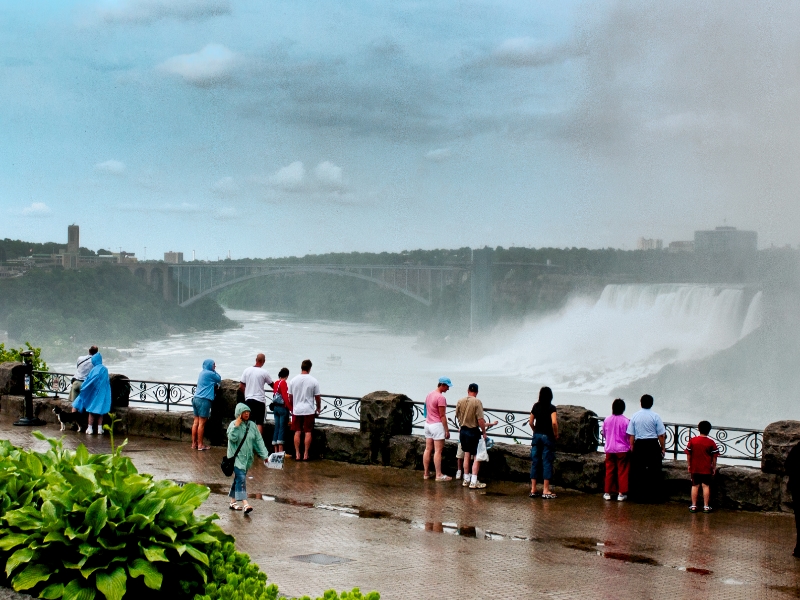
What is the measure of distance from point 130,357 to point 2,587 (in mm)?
Result: 86976

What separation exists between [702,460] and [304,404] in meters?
5.43

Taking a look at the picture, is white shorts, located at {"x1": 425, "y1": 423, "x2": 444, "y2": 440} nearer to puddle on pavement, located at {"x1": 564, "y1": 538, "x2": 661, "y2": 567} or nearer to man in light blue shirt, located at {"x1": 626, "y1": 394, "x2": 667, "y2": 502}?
man in light blue shirt, located at {"x1": 626, "y1": 394, "x2": 667, "y2": 502}

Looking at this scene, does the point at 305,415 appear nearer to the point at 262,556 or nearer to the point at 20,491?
the point at 262,556

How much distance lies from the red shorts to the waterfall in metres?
51.3

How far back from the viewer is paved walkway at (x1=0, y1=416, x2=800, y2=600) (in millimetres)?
7152

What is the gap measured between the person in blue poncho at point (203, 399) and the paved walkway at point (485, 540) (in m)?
1.33

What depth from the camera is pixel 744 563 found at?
26.7ft

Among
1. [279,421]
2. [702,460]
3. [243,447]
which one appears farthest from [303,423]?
[702,460]

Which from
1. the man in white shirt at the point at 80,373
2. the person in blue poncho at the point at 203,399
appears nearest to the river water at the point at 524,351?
the man in white shirt at the point at 80,373

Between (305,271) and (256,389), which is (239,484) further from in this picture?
(305,271)

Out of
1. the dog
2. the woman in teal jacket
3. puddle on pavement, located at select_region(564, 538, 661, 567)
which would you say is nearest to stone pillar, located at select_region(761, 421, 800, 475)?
puddle on pavement, located at select_region(564, 538, 661, 567)

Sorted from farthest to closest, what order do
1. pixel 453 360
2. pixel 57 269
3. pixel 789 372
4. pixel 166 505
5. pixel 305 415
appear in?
pixel 57 269, pixel 453 360, pixel 789 372, pixel 305 415, pixel 166 505

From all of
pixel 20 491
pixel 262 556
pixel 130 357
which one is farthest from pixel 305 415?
pixel 130 357

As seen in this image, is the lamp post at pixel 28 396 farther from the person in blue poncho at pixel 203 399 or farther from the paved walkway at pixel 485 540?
the paved walkway at pixel 485 540
